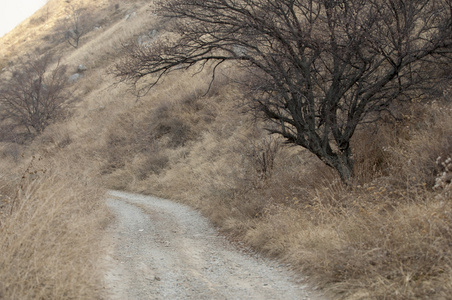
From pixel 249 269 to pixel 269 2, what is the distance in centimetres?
463

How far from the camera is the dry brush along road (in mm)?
4984

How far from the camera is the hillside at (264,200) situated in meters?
4.16

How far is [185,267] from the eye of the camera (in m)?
6.10

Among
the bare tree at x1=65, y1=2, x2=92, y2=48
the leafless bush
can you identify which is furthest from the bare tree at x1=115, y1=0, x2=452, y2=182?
the bare tree at x1=65, y1=2, x2=92, y2=48

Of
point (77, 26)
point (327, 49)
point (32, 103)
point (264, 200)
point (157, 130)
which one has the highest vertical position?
point (77, 26)

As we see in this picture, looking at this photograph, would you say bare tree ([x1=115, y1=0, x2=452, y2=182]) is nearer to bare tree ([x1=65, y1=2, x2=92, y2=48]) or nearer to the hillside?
the hillside

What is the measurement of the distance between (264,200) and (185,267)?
2801mm

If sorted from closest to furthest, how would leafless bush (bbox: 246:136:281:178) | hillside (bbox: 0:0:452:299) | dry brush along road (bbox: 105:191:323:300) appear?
hillside (bbox: 0:0:452:299), dry brush along road (bbox: 105:191:323:300), leafless bush (bbox: 246:136:281:178)

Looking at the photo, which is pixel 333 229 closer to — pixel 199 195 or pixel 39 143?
pixel 199 195

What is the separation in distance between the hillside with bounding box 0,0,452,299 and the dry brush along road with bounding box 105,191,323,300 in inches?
12.1

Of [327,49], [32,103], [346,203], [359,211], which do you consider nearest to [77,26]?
[32,103]

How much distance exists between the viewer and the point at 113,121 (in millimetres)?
23312

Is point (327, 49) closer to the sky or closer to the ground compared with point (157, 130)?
closer to the sky

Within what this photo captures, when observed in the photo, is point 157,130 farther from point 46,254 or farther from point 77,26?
point 77,26
